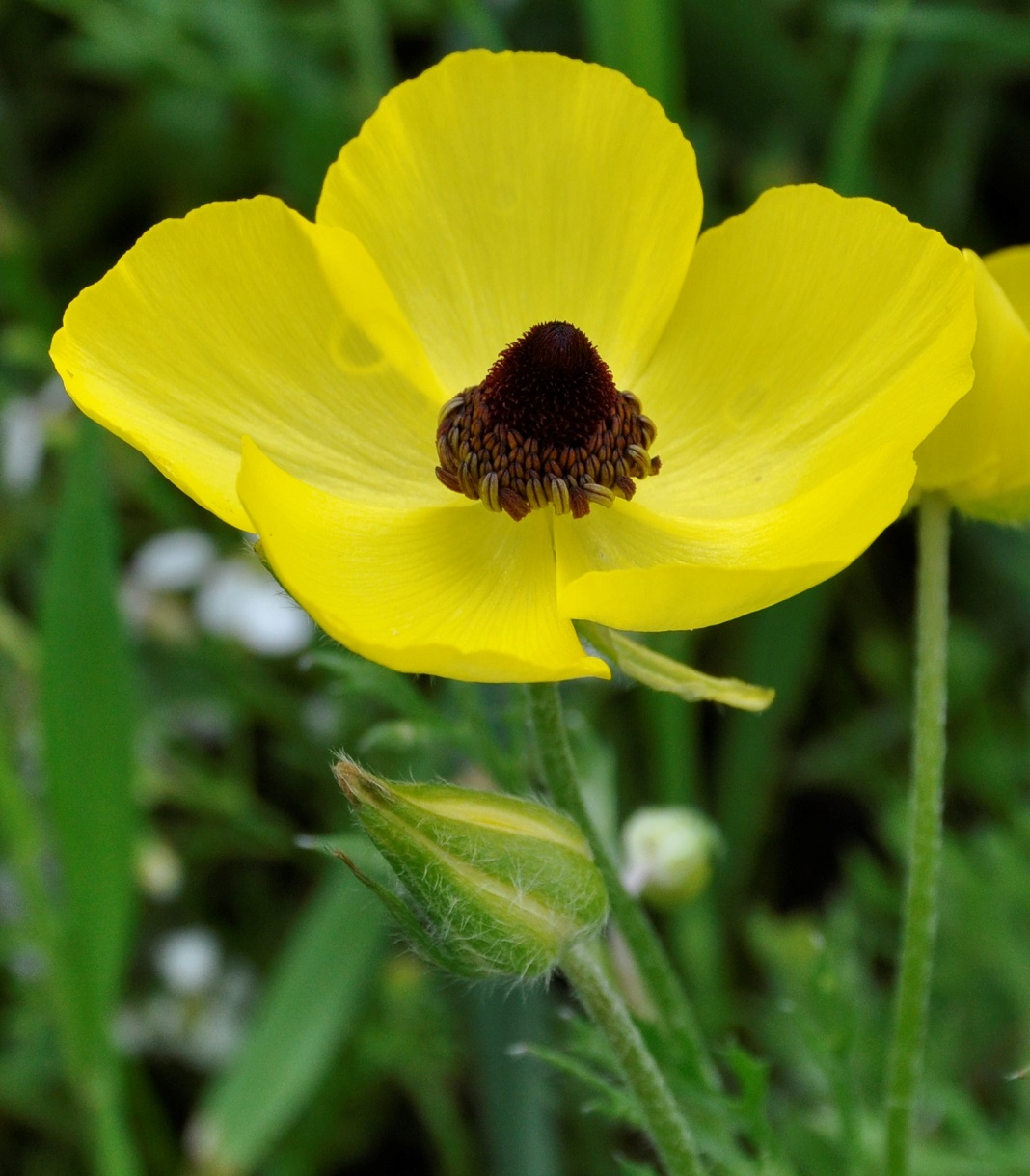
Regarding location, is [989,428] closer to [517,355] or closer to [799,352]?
[799,352]

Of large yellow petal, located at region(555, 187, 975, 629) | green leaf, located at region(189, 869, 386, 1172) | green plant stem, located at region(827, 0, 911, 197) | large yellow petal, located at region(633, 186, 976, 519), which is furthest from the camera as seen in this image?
green plant stem, located at region(827, 0, 911, 197)

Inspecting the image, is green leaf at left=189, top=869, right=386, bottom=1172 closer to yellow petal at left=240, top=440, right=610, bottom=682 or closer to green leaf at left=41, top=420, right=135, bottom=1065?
green leaf at left=41, top=420, right=135, bottom=1065

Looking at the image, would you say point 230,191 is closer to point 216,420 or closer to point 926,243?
point 216,420

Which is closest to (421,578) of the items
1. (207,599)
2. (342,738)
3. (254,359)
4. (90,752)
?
(254,359)

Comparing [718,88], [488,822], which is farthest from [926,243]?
[718,88]

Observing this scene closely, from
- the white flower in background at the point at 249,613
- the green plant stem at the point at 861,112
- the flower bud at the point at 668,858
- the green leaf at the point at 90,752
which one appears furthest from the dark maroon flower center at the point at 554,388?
the green plant stem at the point at 861,112

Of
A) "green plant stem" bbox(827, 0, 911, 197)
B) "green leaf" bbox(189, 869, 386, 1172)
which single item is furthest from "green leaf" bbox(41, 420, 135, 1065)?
"green plant stem" bbox(827, 0, 911, 197)
